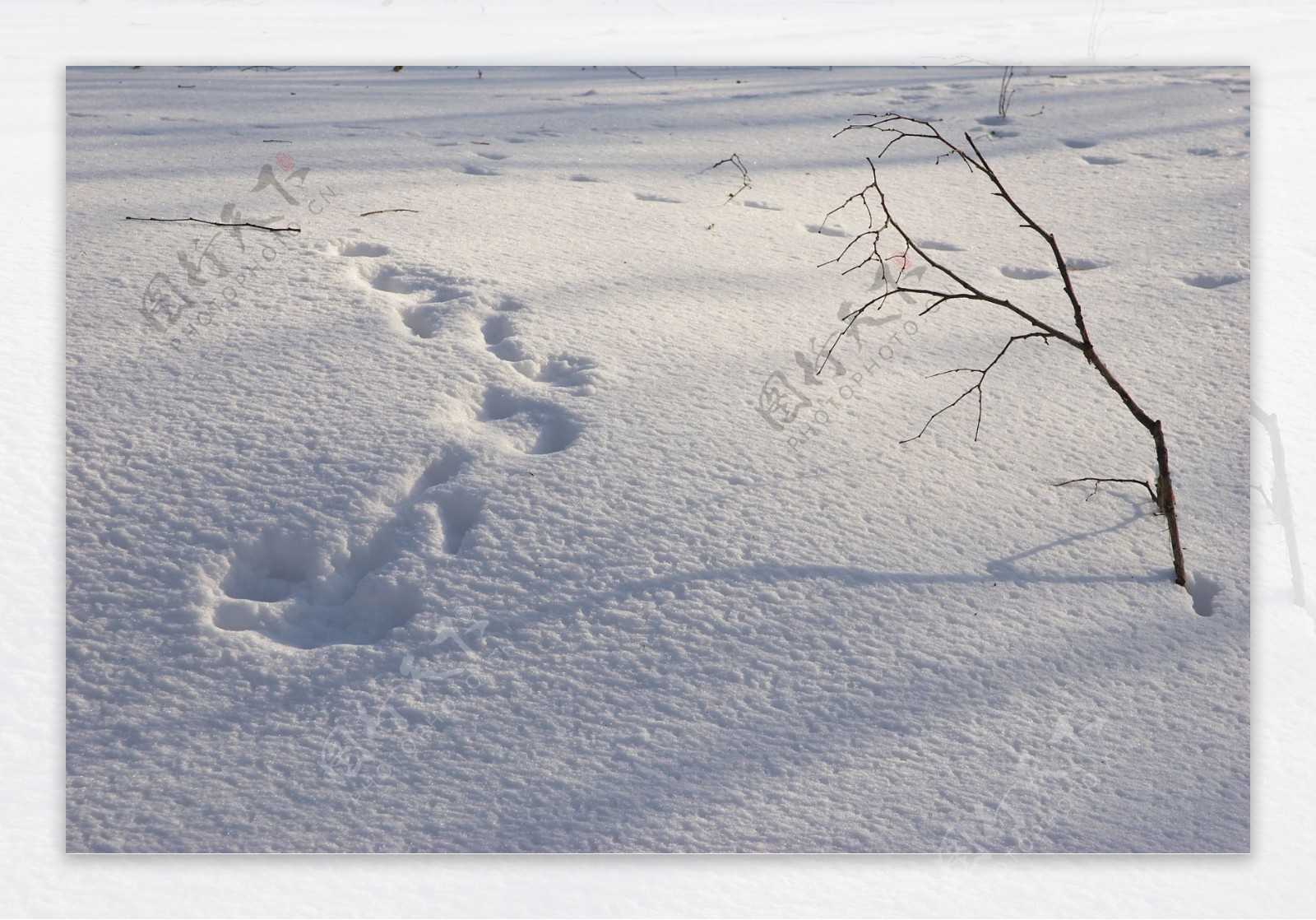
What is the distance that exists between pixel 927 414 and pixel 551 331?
590 millimetres

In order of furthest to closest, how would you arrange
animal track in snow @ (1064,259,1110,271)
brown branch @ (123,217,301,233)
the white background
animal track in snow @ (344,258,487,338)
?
1. animal track in snow @ (1064,259,1110,271)
2. brown branch @ (123,217,301,233)
3. animal track in snow @ (344,258,487,338)
4. the white background

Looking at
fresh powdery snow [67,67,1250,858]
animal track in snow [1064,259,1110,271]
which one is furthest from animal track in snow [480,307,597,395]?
animal track in snow [1064,259,1110,271]

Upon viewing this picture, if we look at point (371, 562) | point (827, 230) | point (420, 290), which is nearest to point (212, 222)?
point (420, 290)

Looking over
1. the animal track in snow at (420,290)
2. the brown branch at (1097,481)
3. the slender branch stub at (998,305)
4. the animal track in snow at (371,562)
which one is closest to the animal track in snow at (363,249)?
the animal track in snow at (420,290)

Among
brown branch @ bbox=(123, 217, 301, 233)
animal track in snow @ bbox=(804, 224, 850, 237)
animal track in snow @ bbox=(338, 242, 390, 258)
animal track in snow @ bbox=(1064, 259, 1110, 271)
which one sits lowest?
animal track in snow @ bbox=(1064, 259, 1110, 271)

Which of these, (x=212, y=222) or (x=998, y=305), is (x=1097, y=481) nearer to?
(x=998, y=305)

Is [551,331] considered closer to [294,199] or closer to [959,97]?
[294,199]

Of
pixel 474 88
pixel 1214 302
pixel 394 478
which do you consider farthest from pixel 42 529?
pixel 1214 302

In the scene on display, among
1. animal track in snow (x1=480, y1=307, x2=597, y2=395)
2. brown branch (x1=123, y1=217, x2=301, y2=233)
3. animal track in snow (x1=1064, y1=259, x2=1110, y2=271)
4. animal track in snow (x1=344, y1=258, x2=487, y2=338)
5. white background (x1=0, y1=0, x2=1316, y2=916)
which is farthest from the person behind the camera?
animal track in snow (x1=1064, y1=259, x2=1110, y2=271)

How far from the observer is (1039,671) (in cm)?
114

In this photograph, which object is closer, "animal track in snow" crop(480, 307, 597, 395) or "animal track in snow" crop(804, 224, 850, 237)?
"animal track in snow" crop(480, 307, 597, 395)

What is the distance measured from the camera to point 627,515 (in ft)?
4.18

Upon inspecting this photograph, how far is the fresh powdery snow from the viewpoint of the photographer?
1038mm

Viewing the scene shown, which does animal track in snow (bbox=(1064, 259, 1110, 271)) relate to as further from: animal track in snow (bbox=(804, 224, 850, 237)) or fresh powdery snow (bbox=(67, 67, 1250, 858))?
animal track in snow (bbox=(804, 224, 850, 237))
